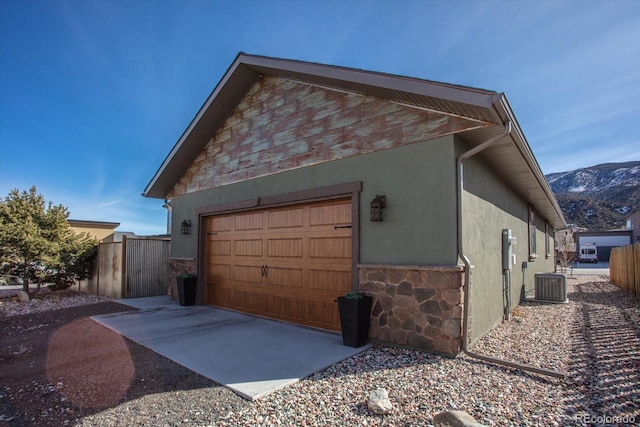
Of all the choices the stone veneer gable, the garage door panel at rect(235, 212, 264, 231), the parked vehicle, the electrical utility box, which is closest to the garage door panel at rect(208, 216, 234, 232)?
the garage door panel at rect(235, 212, 264, 231)

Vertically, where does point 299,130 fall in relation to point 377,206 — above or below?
above

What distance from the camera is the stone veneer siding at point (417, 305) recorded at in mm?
4371

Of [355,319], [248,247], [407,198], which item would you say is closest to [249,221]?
[248,247]

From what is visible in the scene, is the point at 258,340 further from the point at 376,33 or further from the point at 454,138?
the point at 376,33

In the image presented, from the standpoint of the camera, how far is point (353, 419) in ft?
9.38

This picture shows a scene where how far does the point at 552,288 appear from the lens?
30.5 ft

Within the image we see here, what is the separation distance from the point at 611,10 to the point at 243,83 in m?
6.77

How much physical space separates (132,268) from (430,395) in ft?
32.1

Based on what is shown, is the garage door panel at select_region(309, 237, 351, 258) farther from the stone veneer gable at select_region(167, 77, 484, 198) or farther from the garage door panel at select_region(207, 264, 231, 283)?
the garage door panel at select_region(207, 264, 231, 283)

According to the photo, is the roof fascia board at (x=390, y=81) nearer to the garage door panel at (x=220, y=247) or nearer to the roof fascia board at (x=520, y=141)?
the roof fascia board at (x=520, y=141)

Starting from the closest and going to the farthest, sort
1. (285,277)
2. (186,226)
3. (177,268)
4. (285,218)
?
(285,277), (285,218), (186,226), (177,268)

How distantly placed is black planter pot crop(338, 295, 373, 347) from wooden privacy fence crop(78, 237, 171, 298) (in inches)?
314

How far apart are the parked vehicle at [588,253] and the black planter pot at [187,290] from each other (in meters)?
43.5

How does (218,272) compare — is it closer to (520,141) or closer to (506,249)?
(506,249)
